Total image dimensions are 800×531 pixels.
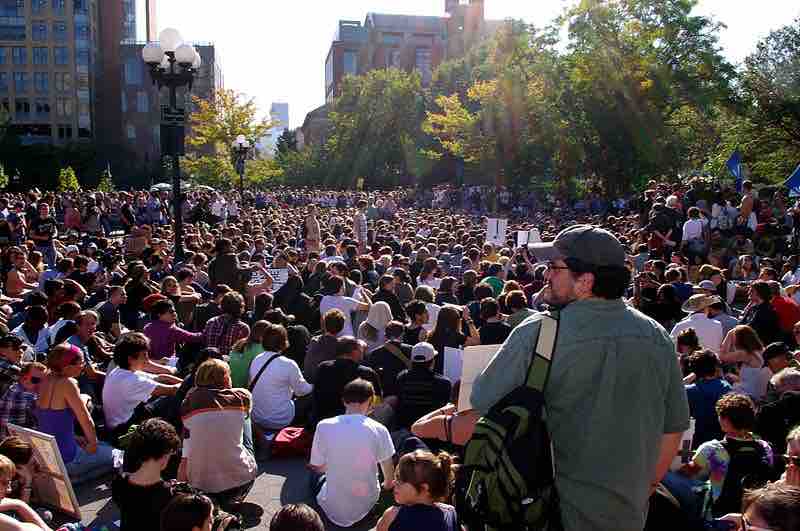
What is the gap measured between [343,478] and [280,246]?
38.3 feet

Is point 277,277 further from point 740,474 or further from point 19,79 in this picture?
point 19,79

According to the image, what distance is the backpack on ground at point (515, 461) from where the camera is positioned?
8.71ft

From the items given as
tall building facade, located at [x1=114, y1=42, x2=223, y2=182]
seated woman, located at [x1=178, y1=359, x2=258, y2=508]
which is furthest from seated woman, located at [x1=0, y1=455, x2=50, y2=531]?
tall building facade, located at [x1=114, y1=42, x2=223, y2=182]

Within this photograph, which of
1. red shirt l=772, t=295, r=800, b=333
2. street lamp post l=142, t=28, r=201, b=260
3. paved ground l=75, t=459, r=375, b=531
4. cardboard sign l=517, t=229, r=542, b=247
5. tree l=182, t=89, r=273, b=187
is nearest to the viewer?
paved ground l=75, t=459, r=375, b=531

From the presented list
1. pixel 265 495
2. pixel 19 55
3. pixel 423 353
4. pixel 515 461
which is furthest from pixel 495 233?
pixel 19 55

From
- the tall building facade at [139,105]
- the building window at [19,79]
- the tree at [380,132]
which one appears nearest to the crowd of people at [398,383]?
the tree at [380,132]

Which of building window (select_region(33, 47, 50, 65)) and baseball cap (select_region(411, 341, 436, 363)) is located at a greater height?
building window (select_region(33, 47, 50, 65))

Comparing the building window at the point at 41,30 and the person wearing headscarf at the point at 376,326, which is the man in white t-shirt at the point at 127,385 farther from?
the building window at the point at 41,30

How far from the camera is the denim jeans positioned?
6.68m

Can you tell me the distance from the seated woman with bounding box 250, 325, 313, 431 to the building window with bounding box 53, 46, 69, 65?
303ft

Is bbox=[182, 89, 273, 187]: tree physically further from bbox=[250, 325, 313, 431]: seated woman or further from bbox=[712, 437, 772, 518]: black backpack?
bbox=[712, 437, 772, 518]: black backpack

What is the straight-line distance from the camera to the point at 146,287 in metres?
10.7

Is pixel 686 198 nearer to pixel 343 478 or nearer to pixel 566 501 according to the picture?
pixel 343 478

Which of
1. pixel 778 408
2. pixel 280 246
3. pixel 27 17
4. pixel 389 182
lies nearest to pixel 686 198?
pixel 280 246
